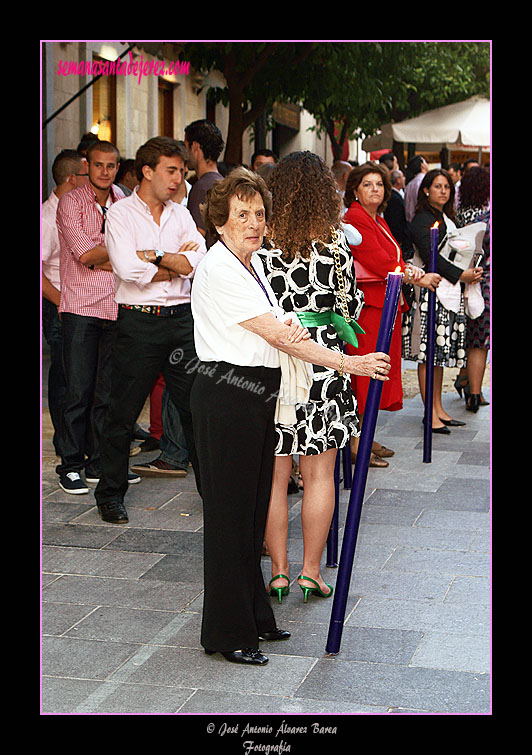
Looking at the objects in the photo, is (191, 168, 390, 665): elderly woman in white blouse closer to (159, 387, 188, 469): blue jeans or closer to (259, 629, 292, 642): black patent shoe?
(259, 629, 292, 642): black patent shoe

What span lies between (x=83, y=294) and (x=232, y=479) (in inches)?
114

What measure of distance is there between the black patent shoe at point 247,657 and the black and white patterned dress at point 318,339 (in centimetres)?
93

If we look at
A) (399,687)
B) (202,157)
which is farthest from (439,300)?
(399,687)

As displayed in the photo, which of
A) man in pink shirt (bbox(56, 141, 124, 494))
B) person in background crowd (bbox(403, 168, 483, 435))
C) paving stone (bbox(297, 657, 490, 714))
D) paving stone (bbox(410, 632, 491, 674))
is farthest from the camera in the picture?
person in background crowd (bbox(403, 168, 483, 435))

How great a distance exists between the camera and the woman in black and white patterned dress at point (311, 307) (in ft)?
15.2

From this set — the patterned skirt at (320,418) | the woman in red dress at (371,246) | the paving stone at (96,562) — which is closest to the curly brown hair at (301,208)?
the patterned skirt at (320,418)

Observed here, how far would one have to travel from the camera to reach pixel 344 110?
1634cm

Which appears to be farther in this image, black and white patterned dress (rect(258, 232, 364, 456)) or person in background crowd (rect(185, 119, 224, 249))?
person in background crowd (rect(185, 119, 224, 249))

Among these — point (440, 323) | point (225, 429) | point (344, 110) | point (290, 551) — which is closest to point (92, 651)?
point (225, 429)

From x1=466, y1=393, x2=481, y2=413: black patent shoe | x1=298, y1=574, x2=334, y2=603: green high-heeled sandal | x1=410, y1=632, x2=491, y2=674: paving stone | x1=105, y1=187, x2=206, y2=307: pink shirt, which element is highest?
x1=105, y1=187, x2=206, y2=307: pink shirt

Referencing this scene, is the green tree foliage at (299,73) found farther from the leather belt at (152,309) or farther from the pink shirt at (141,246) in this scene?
the leather belt at (152,309)

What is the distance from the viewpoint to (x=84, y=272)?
6.69m

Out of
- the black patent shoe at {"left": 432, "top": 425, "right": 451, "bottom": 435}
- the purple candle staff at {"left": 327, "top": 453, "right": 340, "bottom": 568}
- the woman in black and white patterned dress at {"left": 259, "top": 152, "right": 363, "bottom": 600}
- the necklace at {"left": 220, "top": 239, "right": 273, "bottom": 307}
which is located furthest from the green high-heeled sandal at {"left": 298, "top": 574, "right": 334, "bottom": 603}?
the black patent shoe at {"left": 432, "top": 425, "right": 451, "bottom": 435}

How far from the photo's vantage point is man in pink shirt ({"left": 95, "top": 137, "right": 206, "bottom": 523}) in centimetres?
606
